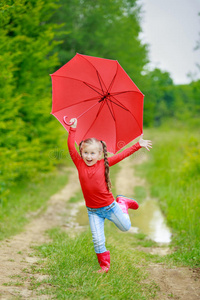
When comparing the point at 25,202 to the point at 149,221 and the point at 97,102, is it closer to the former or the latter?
the point at 149,221

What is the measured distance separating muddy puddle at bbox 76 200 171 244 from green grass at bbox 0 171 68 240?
1.18 meters

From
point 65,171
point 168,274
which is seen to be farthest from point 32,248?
point 65,171

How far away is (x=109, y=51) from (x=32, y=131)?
1020 cm

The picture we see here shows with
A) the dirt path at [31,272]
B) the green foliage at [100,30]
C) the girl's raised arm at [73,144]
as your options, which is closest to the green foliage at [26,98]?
the dirt path at [31,272]

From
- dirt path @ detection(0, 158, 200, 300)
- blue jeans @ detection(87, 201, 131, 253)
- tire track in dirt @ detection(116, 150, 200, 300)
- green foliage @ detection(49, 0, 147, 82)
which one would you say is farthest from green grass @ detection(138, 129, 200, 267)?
green foliage @ detection(49, 0, 147, 82)

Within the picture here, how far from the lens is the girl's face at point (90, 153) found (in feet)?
12.7

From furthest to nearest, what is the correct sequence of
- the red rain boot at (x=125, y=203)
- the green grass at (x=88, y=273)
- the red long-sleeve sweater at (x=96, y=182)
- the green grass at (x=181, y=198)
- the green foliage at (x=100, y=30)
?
the green foliage at (x=100, y=30) < the green grass at (x=181, y=198) < the red rain boot at (x=125, y=203) < the red long-sleeve sweater at (x=96, y=182) < the green grass at (x=88, y=273)

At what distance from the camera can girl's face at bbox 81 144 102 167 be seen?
152 inches

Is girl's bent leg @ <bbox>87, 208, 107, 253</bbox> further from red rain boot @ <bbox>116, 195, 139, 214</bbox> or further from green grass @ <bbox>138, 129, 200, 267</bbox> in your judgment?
green grass @ <bbox>138, 129, 200, 267</bbox>

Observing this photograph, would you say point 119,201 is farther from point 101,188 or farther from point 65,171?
point 65,171

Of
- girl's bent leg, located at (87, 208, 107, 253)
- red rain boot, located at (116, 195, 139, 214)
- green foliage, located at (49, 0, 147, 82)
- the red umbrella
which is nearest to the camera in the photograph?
girl's bent leg, located at (87, 208, 107, 253)

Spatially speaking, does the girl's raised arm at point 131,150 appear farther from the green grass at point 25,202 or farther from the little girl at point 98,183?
the green grass at point 25,202

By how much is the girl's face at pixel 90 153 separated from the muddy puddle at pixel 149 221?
3152 millimetres

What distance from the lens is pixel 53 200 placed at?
9125 mm
